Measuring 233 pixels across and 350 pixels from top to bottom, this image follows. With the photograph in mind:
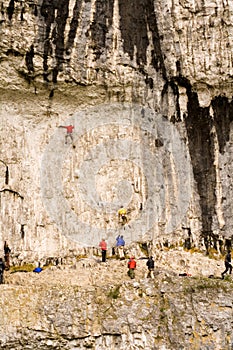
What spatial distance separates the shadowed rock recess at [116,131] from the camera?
33281mm

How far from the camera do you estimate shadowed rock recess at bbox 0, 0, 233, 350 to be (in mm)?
33281

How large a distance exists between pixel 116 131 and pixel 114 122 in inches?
14.8

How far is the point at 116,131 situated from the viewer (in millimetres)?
35250

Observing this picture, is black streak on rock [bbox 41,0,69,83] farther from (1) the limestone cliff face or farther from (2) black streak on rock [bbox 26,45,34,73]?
(2) black streak on rock [bbox 26,45,34,73]

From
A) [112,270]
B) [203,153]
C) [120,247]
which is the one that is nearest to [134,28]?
[203,153]

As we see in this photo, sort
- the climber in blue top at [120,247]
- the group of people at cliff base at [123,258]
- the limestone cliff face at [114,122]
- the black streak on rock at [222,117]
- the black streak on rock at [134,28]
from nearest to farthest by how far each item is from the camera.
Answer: the group of people at cliff base at [123,258], the climber in blue top at [120,247], the limestone cliff face at [114,122], the black streak on rock at [222,117], the black streak on rock at [134,28]

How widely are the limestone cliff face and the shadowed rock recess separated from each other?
41 mm

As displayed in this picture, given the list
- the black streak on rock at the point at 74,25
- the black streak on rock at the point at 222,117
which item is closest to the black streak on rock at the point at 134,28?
the black streak on rock at the point at 74,25

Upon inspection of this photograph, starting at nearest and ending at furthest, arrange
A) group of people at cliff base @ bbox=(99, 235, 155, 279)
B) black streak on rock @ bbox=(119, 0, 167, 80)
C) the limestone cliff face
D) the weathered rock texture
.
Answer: the weathered rock texture → group of people at cliff base @ bbox=(99, 235, 155, 279) → the limestone cliff face → black streak on rock @ bbox=(119, 0, 167, 80)

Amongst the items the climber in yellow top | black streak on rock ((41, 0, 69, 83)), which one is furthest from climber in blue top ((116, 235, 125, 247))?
black streak on rock ((41, 0, 69, 83))

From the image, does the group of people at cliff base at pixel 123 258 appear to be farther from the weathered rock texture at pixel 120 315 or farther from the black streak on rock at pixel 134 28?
the black streak on rock at pixel 134 28

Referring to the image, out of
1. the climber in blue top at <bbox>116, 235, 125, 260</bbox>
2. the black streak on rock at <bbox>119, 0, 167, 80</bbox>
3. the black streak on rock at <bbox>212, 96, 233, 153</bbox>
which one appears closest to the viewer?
the climber in blue top at <bbox>116, 235, 125, 260</bbox>

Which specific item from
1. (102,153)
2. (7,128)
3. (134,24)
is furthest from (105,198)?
(134,24)

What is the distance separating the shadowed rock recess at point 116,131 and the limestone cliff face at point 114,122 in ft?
0.13
